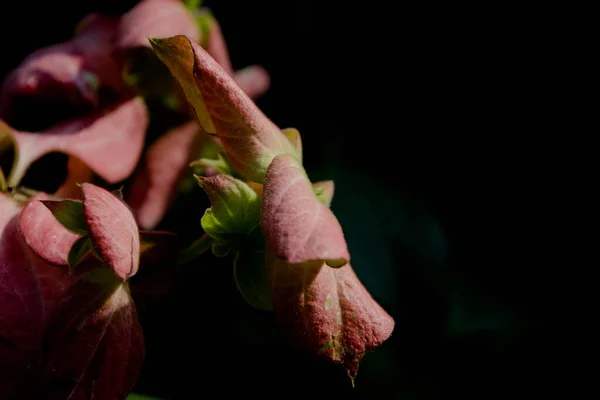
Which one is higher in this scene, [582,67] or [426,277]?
[582,67]

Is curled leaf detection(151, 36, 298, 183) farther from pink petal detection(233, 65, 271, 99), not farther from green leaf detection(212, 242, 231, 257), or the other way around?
pink petal detection(233, 65, 271, 99)

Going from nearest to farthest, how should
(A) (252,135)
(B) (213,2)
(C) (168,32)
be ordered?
(A) (252,135), (C) (168,32), (B) (213,2)

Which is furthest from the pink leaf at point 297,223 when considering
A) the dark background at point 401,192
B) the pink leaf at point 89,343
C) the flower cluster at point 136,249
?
the dark background at point 401,192

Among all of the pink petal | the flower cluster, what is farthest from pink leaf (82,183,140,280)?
the pink petal

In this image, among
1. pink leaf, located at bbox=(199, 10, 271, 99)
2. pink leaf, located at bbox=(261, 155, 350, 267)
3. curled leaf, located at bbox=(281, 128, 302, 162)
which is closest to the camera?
pink leaf, located at bbox=(261, 155, 350, 267)

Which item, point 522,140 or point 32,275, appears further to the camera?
point 522,140

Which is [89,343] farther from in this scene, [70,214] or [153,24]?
[153,24]

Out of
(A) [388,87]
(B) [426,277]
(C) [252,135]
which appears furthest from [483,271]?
(C) [252,135]

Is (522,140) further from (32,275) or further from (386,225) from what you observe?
(32,275)
